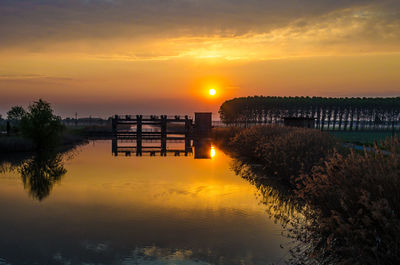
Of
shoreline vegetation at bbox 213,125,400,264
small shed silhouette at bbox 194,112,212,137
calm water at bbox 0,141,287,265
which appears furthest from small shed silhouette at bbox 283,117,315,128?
shoreline vegetation at bbox 213,125,400,264

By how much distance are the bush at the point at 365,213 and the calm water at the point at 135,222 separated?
5.13ft

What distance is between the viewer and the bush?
5.76m

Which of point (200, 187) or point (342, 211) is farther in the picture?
point (200, 187)

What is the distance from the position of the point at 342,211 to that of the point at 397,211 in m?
1.39

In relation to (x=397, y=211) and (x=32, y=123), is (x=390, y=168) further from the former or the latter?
(x=32, y=123)

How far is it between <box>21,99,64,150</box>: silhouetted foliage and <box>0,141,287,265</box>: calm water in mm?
14366

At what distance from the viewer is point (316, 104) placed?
108562 millimetres

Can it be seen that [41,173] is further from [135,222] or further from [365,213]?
[365,213]

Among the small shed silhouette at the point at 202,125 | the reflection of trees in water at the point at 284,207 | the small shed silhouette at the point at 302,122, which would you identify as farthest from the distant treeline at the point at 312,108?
the reflection of trees in water at the point at 284,207

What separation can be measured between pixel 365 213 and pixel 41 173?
17524 millimetres

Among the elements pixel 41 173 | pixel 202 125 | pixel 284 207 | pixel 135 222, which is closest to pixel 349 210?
pixel 284 207

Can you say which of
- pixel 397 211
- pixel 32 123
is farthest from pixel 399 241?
pixel 32 123

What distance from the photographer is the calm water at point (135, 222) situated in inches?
326

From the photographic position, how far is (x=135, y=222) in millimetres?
10773
